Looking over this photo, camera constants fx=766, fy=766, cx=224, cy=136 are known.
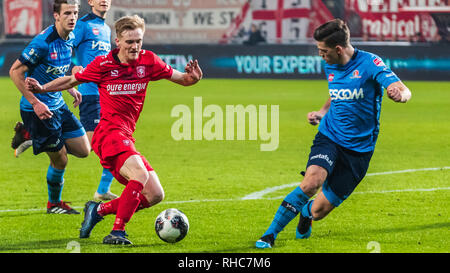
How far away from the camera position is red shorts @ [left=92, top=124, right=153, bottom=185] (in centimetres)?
644

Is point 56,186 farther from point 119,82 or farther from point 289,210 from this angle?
point 289,210

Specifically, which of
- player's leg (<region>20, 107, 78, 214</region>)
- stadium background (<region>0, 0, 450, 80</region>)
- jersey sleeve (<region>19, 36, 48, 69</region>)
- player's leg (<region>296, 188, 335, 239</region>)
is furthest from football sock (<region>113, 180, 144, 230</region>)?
stadium background (<region>0, 0, 450, 80</region>)

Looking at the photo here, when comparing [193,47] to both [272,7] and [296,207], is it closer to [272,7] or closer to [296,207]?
[272,7]

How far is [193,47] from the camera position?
28.0m

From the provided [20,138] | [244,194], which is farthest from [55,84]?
[20,138]

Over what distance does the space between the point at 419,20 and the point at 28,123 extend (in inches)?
980

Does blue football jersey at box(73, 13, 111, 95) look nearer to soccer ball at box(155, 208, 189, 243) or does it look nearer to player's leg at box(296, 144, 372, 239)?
soccer ball at box(155, 208, 189, 243)

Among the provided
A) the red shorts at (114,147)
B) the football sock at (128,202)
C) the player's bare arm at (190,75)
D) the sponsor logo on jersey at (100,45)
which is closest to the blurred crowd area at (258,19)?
the sponsor logo on jersey at (100,45)

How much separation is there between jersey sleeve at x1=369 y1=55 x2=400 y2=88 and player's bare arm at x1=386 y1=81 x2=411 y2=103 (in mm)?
101

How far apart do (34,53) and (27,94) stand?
451 mm

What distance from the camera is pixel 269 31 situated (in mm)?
33719

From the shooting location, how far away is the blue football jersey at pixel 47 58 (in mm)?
7719

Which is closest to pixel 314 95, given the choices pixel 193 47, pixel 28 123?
pixel 193 47

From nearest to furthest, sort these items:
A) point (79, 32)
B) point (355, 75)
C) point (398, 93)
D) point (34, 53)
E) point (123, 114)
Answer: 1. point (398, 93)
2. point (355, 75)
3. point (123, 114)
4. point (34, 53)
5. point (79, 32)
